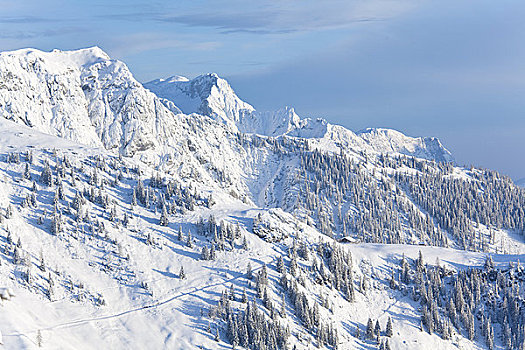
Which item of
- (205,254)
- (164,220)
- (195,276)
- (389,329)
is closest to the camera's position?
(195,276)

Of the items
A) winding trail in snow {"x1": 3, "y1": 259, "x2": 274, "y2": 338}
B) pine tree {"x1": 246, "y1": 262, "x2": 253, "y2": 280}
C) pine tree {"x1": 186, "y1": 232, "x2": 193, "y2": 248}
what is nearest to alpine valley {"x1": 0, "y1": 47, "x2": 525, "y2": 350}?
winding trail in snow {"x1": 3, "y1": 259, "x2": 274, "y2": 338}

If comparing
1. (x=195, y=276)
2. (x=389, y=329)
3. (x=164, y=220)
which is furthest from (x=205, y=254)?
(x=389, y=329)

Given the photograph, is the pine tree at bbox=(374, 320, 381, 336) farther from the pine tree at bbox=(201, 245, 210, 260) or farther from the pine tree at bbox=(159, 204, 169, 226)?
the pine tree at bbox=(159, 204, 169, 226)

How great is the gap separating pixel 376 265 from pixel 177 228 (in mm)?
66679

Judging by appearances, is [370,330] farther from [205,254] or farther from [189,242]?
[189,242]

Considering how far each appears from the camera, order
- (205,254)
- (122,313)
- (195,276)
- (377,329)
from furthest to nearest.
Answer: (205,254) < (377,329) < (195,276) < (122,313)

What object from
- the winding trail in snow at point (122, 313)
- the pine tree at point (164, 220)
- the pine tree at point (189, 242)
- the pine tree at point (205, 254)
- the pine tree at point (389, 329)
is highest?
the pine tree at point (164, 220)

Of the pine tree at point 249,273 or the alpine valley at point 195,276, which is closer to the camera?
the alpine valley at point 195,276

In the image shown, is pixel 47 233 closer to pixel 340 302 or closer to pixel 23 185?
pixel 23 185

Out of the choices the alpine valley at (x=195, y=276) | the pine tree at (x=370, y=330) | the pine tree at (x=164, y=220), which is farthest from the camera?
the pine tree at (x=164, y=220)

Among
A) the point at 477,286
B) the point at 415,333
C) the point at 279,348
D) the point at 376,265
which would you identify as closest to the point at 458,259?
the point at 477,286

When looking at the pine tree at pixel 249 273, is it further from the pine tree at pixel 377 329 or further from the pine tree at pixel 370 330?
the pine tree at pixel 377 329

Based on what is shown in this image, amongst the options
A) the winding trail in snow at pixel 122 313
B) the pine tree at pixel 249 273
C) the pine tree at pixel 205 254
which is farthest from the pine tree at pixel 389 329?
the pine tree at pixel 205 254

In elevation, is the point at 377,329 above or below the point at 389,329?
above
